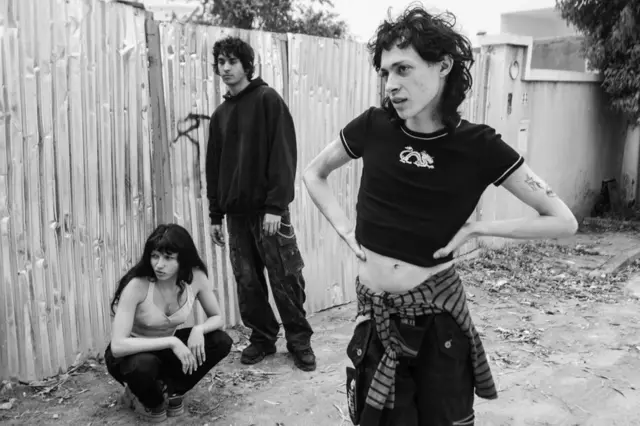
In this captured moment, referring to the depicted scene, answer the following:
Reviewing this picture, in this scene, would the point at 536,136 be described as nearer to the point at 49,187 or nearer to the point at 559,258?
the point at 559,258

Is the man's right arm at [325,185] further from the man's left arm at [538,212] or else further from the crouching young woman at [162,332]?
the crouching young woman at [162,332]

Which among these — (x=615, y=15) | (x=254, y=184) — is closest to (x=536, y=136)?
(x=615, y=15)

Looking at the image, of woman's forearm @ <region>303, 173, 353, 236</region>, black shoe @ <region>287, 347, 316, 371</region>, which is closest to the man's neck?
woman's forearm @ <region>303, 173, 353, 236</region>

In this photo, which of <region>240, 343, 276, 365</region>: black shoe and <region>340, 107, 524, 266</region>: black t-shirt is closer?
<region>340, 107, 524, 266</region>: black t-shirt

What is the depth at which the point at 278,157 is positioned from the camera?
3.88 meters

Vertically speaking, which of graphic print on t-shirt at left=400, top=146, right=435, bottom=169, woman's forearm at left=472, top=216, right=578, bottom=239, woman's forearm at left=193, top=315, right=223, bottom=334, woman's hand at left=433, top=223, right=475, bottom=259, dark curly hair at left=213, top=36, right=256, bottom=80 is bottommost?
woman's forearm at left=193, top=315, right=223, bottom=334

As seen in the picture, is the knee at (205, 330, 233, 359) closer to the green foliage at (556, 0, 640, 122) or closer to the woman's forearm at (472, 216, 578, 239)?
the woman's forearm at (472, 216, 578, 239)

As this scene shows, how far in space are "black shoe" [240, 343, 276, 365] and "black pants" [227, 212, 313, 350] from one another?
4cm

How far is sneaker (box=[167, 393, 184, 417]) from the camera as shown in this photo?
11.4ft

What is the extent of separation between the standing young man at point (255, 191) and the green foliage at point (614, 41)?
6.54 m

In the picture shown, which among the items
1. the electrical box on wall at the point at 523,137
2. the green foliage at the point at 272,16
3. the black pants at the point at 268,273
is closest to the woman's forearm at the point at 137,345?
the black pants at the point at 268,273

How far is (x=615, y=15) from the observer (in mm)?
8953

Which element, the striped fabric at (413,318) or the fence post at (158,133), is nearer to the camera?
the striped fabric at (413,318)

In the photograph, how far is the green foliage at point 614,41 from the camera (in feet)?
28.3
